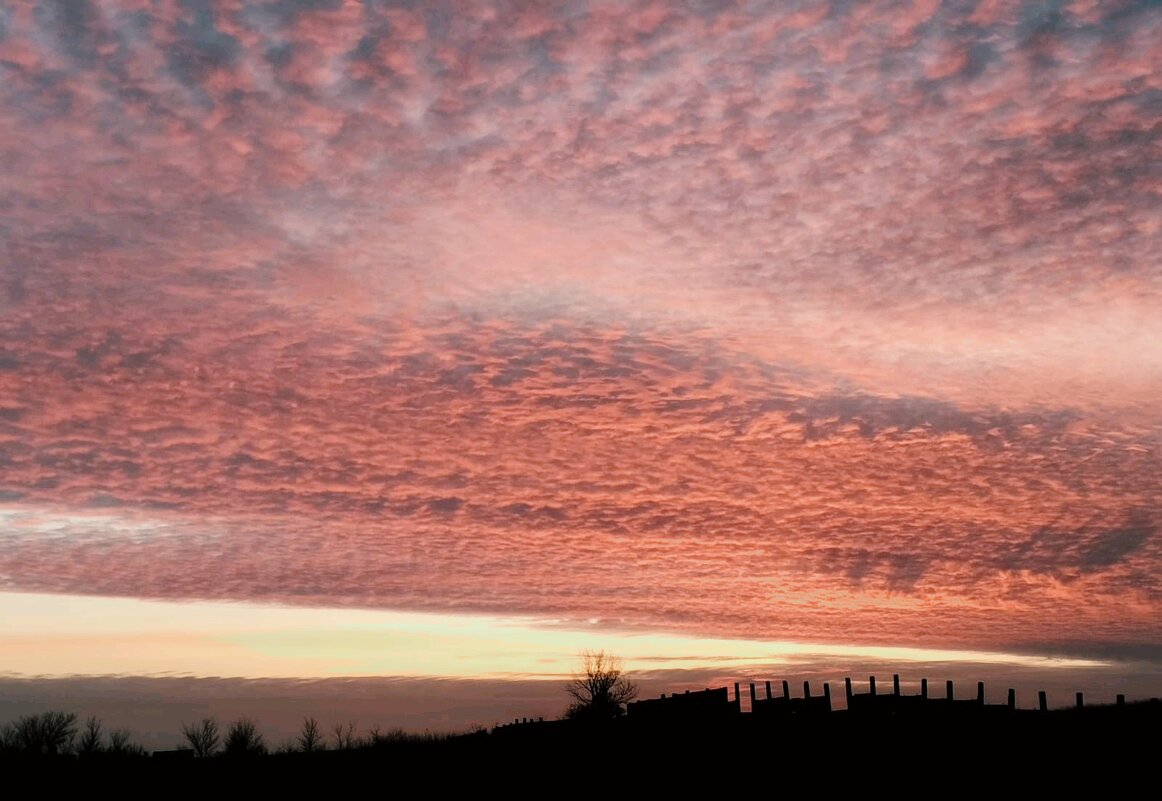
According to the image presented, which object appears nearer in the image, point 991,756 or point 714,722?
point 991,756

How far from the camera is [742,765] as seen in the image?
93.8 feet

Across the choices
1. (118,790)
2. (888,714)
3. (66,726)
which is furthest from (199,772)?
(66,726)

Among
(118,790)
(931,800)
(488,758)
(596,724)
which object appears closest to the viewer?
(931,800)

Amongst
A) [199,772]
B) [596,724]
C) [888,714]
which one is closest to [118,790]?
[199,772]

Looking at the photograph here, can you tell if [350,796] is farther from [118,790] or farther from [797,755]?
[797,755]

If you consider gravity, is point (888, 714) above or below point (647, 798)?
above

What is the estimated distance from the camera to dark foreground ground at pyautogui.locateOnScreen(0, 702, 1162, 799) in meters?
24.3

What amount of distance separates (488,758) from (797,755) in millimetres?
10990

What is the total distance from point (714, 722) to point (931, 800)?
9673 mm

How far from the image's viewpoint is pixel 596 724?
37875mm

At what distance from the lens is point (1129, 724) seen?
2448 centimetres

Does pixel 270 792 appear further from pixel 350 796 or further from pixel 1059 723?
pixel 1059 723

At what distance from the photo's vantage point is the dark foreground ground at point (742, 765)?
2428 cm

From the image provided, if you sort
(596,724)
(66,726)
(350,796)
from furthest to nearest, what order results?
(66,726) → (596,724) → (350,796)
